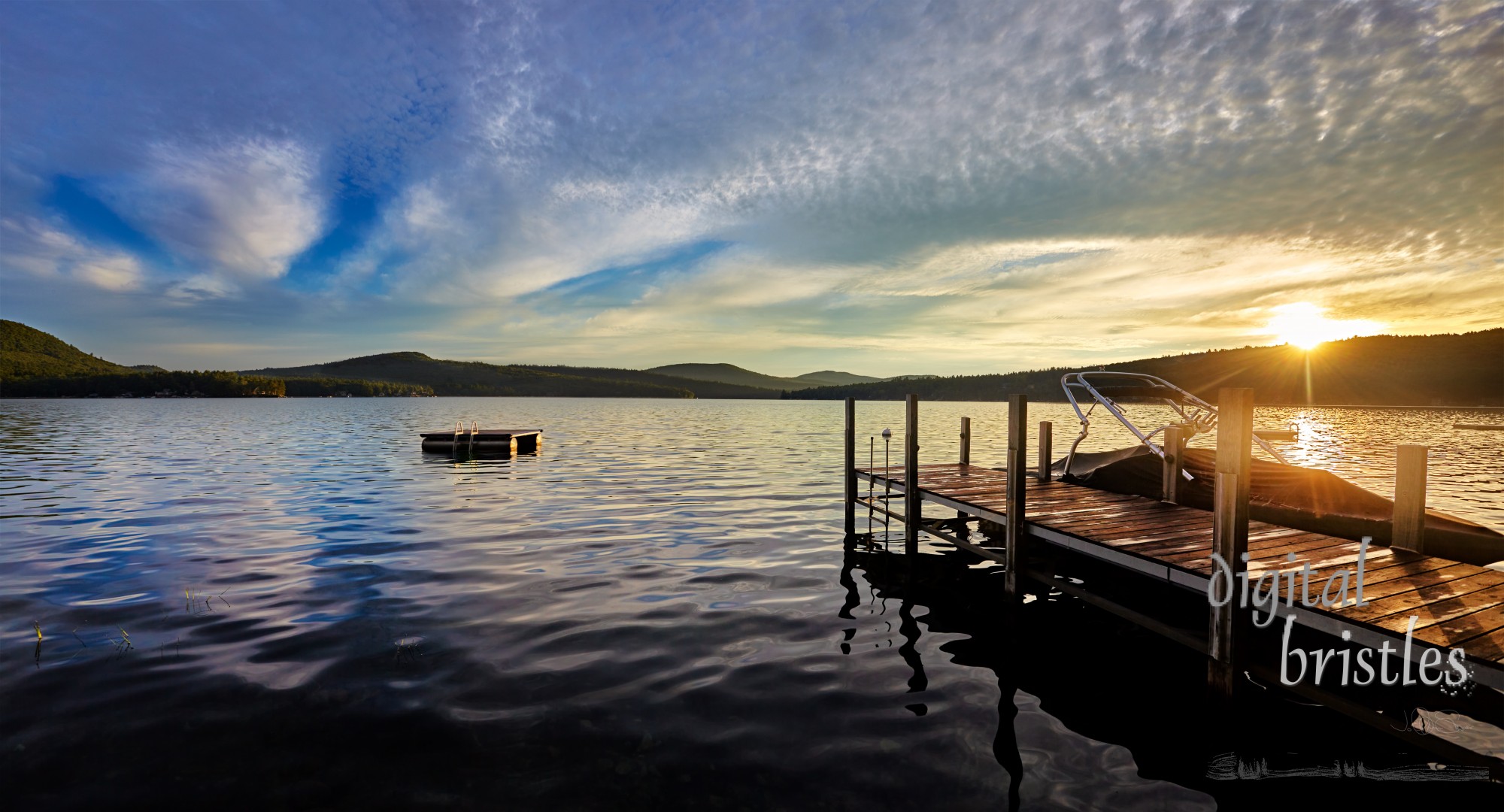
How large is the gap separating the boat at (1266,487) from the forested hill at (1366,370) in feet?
246

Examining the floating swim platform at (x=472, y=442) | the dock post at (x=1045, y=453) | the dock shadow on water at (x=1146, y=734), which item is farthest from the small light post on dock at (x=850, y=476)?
the floating swim platform at (x=472, y=442)

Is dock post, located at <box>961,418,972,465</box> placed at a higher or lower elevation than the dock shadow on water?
higher

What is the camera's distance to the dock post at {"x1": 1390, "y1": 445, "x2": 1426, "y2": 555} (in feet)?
25.7

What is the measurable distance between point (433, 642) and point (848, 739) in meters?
5.21

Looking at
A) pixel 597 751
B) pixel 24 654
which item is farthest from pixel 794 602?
pixel 24 654

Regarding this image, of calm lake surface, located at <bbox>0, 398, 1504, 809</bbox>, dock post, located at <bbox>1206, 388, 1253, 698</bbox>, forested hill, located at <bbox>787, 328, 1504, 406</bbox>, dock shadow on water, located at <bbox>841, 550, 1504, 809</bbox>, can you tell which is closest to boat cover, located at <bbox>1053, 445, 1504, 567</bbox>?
dock shadow on water, located at <bbox>841, 550, 1504, 809</bbox>

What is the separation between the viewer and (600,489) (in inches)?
837

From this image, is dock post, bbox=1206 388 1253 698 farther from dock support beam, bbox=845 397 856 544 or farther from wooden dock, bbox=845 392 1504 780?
dock support beam, bbox=845 397 856 544

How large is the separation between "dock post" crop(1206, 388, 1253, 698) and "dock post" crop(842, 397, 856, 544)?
910 centimetres

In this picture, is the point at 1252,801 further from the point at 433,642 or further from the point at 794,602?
the point at 433,642

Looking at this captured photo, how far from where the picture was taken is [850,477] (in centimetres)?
1662

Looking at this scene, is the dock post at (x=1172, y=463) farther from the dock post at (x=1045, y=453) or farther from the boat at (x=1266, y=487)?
the dock post at (x=1045, y=453)

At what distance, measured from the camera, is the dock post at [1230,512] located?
611cm

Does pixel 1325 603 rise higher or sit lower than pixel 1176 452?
lower
